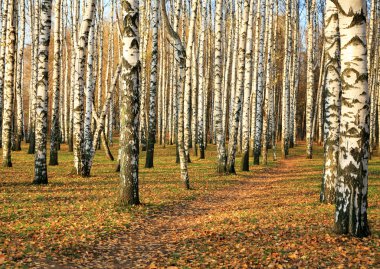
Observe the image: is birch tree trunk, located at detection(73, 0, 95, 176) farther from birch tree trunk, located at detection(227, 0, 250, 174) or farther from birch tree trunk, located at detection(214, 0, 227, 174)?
birch tree trunk, located at detection(227, 0, 250, 174)

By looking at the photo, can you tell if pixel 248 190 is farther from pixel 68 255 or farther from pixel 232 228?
pixel 68 255

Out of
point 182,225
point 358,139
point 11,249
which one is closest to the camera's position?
point 11,249

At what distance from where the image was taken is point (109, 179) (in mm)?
15844

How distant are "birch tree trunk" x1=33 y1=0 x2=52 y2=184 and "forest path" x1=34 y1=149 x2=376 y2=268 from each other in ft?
16.7

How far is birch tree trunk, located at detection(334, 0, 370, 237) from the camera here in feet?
22.9

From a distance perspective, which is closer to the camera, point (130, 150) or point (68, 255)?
point (68, 255)

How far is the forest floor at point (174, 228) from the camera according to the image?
6.37m

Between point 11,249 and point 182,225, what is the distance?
12.5 ft

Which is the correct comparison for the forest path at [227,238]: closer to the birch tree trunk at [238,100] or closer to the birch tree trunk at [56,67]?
the birch tree trunk at [238,100]

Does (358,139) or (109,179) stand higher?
(358,139)

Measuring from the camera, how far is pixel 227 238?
25.2ft

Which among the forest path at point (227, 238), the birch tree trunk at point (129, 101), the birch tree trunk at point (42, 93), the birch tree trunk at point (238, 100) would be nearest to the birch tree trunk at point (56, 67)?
the birch tree trunk at point (42, 93)

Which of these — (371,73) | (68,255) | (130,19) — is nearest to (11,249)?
(68,255)

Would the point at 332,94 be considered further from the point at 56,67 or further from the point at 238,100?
the point at 56,67
